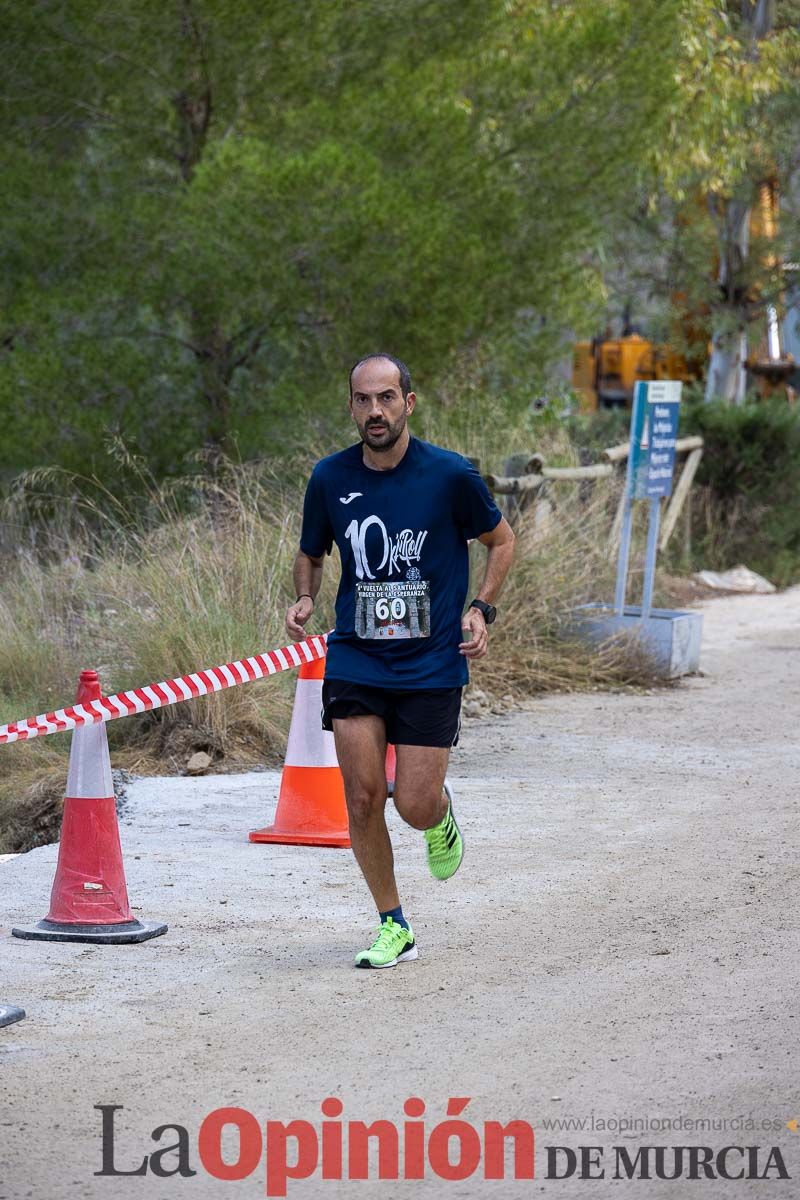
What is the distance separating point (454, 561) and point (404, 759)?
62 centimetres

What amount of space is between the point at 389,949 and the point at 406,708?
0.76 m

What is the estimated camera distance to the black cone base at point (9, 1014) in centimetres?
508

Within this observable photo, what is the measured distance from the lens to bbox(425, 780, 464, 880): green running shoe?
19.0ft

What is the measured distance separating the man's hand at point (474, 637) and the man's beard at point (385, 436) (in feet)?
1.85

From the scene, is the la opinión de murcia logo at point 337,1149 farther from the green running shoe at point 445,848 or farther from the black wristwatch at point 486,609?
the black wristwatch at point 486,609

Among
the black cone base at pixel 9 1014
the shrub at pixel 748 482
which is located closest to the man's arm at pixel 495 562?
the black cone base at pixel 9 1014

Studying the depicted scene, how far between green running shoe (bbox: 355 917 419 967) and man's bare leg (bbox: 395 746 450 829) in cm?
35

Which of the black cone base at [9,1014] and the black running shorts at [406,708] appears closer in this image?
the black cone base at [9,1014]

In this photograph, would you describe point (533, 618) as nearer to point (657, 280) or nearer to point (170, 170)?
point (170, 170)

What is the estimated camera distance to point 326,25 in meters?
15.4

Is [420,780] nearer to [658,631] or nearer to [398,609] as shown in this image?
[398,609]

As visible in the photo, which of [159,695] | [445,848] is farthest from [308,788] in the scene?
[445,848]

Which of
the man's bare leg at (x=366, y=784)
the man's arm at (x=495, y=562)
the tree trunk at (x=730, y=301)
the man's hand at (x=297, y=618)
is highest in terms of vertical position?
the tree trunk at (x=730, y=301)

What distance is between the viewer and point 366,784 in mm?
5512
